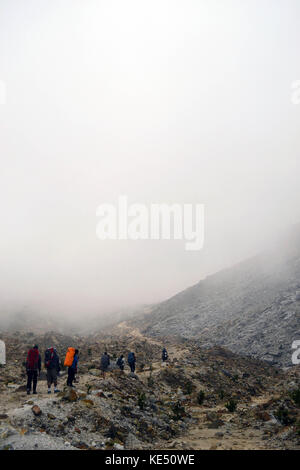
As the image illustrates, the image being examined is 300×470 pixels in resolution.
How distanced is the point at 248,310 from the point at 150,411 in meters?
36.6

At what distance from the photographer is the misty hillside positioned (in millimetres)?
37875

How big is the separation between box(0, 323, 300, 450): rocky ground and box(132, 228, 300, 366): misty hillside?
1209 centimetres

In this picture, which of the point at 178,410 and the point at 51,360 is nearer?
Result: the point at 51,360

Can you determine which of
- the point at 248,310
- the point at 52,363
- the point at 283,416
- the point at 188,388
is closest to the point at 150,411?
the point at 52,363

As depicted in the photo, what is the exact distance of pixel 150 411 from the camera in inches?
603

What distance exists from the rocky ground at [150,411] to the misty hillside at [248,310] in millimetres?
12095

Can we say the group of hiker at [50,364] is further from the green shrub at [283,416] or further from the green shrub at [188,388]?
the green shrub at [283,416]

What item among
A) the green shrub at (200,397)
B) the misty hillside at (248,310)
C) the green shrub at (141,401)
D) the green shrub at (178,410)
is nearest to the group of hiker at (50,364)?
the green shrub at (141,401)

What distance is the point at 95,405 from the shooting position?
13.4m

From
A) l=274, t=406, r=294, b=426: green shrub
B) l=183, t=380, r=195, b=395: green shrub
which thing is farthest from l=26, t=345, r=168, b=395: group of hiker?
l=274, t=406, r=294, b=426: green shrub

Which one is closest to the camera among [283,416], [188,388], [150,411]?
[283,416]

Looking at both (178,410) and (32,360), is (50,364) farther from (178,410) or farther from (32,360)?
(178,410)

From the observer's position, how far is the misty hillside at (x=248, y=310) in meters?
37.9
